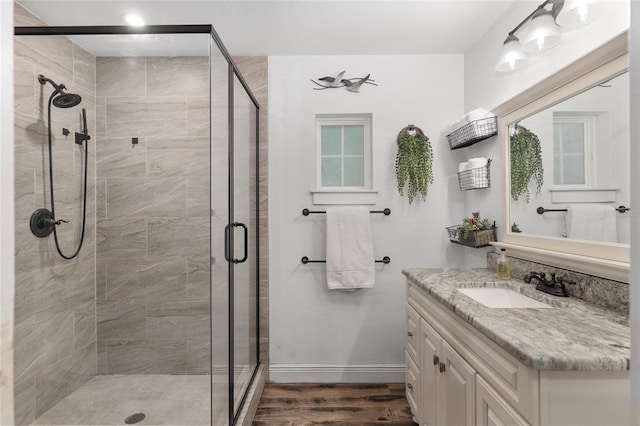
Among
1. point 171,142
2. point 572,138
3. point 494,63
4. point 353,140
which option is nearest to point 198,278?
point 171,142

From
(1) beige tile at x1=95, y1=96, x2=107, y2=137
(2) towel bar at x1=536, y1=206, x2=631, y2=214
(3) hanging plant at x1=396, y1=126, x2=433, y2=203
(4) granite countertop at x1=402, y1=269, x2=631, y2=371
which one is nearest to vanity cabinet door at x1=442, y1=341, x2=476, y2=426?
(4) granite countertop at x1=402, y1=269, x2=631, y2=371

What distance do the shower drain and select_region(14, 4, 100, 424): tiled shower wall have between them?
34 cm

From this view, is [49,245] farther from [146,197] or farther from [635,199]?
[635,199]

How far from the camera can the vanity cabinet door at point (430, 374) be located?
1.51 metres

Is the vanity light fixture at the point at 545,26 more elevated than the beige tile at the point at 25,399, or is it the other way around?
the vanity light fixture at the point at 545,26

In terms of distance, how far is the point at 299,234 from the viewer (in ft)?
8.19

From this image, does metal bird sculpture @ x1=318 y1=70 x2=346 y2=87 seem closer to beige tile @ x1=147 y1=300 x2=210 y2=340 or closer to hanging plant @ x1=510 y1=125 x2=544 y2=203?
hanging plant @ x1=510 y1=125 x2=544 y2=203

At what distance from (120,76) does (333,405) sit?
237 centimetres

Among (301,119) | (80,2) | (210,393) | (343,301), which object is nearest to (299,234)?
(343,301)

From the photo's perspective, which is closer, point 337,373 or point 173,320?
point 173,320

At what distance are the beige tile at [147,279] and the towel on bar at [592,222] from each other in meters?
1.99

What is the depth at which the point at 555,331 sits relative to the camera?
1001 mm

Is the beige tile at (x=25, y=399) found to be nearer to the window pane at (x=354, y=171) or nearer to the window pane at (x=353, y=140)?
the window pane at (x=354, y=171)

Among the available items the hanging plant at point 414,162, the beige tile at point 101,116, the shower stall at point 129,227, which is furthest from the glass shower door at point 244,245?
the hanging plant at point 414,162
